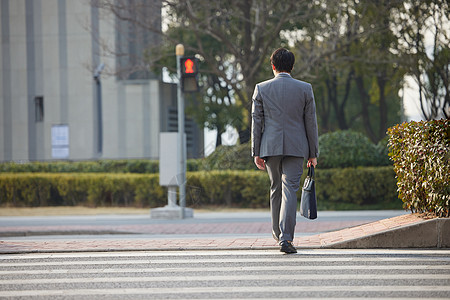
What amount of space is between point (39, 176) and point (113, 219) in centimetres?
584

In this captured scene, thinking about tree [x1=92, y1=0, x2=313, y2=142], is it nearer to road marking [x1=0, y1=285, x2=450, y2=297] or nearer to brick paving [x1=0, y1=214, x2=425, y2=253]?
brick paving [x1=0, y1=214, x2=425, y2=253]

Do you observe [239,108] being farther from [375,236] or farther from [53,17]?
[375,236]

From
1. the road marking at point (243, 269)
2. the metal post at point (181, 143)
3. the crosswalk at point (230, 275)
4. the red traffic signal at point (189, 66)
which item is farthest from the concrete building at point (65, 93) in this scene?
the road marking at point (243, 269)

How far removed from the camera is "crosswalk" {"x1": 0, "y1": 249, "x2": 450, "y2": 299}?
5074 mm

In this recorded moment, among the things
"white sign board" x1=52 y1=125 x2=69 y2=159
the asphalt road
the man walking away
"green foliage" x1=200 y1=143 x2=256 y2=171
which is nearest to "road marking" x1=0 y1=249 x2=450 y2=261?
the man walking away

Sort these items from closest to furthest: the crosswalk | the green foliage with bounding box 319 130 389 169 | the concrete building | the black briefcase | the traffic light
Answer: the crosswalk → the black briefcase → the traffic light → the green foliage with bounding box 319 130 389 169 → the concrete building

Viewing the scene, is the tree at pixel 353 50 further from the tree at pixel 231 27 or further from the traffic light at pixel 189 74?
the traffic light at pixel 189 74

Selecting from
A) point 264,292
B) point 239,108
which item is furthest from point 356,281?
point 239,108

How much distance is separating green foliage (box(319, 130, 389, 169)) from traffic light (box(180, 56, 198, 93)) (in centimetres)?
460

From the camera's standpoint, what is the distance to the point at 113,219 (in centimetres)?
1480

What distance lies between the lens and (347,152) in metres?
17.6

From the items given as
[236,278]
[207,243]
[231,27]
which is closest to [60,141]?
[231,27]

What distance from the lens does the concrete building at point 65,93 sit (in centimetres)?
3102

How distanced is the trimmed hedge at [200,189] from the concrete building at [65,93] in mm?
10857
